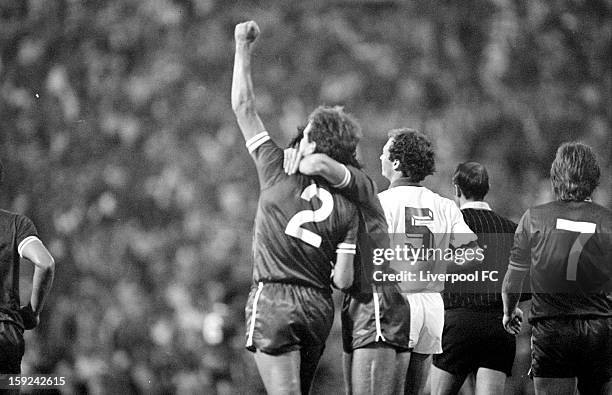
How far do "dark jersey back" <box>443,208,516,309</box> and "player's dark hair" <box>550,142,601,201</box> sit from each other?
0.42m

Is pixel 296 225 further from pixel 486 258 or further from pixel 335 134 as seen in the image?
pixel 486 258

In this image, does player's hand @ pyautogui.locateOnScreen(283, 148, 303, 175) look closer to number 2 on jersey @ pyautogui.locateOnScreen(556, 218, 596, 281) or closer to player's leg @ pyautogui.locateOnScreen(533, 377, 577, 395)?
number 2 on jersey @ pyautogui.locateOnScreen(556, 218, 596, 281)

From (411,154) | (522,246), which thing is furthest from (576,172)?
(411,154)

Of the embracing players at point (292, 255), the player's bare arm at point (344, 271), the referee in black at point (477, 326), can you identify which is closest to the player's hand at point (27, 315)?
the embracing players at point (292, 255)

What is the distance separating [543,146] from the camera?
197 inches

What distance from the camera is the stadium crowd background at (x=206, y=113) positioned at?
4.97 metres

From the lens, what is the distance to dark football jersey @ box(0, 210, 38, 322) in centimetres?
303

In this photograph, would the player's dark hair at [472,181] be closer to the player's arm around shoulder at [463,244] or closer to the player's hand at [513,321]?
the player's arm around shoulder at [463,244]

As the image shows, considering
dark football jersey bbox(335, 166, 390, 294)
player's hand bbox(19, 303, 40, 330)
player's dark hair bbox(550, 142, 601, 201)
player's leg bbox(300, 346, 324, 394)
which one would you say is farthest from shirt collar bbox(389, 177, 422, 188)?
player's hand bbox(19, 303, 40, 330)

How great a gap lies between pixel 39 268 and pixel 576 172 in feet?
6.33

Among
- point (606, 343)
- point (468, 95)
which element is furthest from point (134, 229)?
point (606, 343)

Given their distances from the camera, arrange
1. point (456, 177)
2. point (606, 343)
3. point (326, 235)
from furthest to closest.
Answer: point (456, 177) < point (606, 343) < point (326, 235)

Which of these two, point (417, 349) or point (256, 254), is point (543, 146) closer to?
point (417, 349)

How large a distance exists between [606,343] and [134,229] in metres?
2.91
